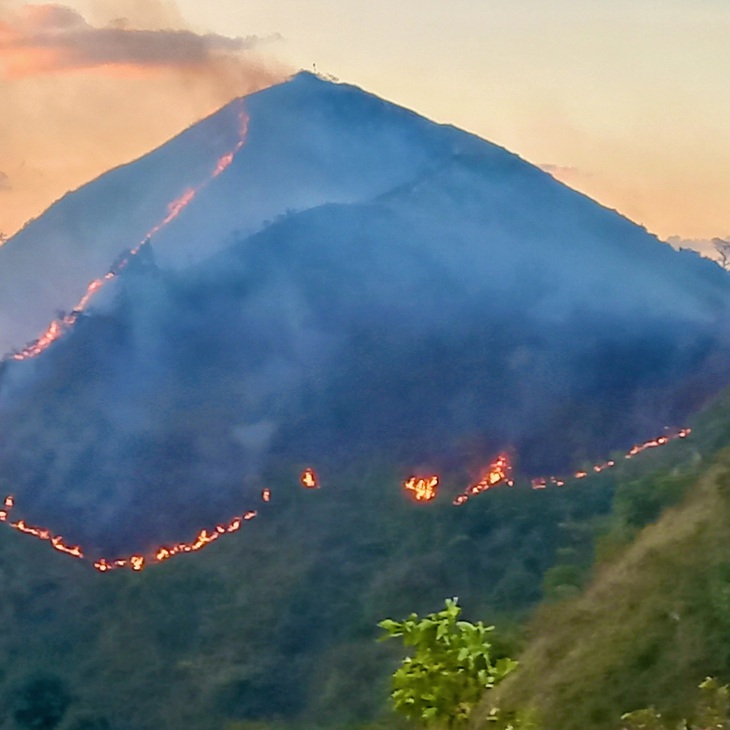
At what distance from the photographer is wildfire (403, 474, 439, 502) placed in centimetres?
687

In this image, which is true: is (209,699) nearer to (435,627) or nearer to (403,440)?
(403,440)

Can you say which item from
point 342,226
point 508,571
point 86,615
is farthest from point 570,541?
point 86,615

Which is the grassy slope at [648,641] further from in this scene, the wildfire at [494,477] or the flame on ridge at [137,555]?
the flame on ridge at [137,555]

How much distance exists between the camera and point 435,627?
9.46ft

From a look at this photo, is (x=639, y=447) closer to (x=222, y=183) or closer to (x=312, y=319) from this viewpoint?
(x=312, y=319)

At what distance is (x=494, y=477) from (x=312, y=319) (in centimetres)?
178

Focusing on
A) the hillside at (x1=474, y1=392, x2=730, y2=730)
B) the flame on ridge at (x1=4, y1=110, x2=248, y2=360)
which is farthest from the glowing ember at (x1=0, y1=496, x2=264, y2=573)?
the hillside at (x1=474, y1=392, x2=730, y2=730)

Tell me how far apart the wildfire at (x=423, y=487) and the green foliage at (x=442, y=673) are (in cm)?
395

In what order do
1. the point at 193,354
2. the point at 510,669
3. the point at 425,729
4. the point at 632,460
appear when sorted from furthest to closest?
1. the point at 193,354
2. the point at 632,460
3. the point at 425,729
4. the point at 510,669

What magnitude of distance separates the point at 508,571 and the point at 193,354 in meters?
2.82

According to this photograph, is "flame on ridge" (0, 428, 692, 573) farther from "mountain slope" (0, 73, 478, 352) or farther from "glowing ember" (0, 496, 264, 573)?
"mountain slope" (0, 73, 478, 352)

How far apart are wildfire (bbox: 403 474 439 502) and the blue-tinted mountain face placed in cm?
14

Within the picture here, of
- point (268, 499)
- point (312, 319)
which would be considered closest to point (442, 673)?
point (268, 499)

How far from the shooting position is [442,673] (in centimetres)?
284
